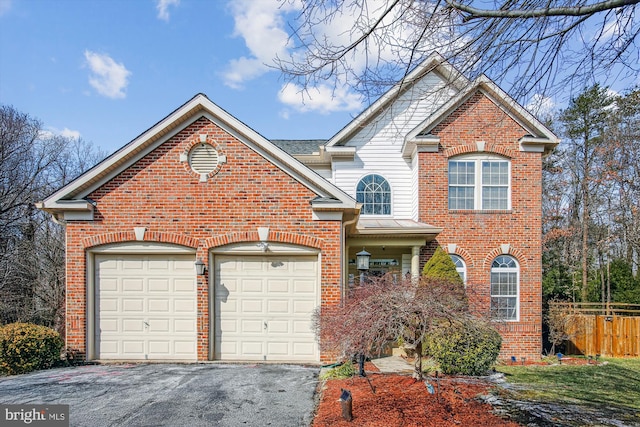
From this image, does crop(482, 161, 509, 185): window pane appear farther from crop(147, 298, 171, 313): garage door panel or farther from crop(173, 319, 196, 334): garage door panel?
crop(147, 298, 171, 313): garage door panel

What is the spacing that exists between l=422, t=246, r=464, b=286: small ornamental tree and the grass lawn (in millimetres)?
2742

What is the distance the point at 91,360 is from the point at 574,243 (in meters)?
25.3

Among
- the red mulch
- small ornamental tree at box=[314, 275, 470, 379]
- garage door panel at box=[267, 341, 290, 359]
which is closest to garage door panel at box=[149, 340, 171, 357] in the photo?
garage door panel at box=[267, 341, 290, 359]

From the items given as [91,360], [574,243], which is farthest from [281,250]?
[574,243]

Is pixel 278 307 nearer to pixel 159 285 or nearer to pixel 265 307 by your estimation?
pixel 265 307

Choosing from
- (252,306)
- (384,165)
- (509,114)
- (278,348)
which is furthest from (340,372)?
(509,114)

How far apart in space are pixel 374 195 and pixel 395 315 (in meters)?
8.34

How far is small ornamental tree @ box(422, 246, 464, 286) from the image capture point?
11.3m

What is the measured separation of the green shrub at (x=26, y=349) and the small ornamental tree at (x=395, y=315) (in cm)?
691

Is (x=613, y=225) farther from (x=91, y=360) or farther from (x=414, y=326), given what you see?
(x=91, y=360)

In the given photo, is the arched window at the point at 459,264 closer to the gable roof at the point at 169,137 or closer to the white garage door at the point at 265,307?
the gable roof at the point at 169,137

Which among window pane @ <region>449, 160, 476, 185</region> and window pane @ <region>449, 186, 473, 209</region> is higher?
window pane @ <region>449, 160, 476, 185</region>

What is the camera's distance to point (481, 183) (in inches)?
502

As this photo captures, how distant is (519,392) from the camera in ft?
22.7
